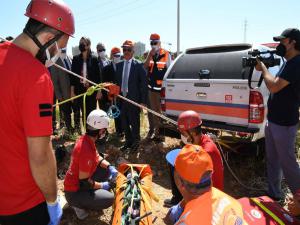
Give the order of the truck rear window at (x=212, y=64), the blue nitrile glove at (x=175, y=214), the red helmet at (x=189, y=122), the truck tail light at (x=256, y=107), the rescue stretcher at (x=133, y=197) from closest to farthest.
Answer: the blue nitrile glove at (x=175, y=214) → the rescue stretcher at (x=133, y=197) → the red helmet at (x=189, y=122) → the truck tail light at (x=256, y=107) → the truck rear window at (x=212, y=64)

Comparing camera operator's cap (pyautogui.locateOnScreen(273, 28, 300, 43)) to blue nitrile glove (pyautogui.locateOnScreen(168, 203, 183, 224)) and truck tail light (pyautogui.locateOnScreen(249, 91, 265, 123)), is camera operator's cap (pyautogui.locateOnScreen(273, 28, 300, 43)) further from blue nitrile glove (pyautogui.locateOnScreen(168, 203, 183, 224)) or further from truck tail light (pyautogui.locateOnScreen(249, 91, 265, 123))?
blue nitrile glove (pyautogui.locateOnScreen(168, 203, 183, 224))

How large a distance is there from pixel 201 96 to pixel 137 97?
1.64 metres

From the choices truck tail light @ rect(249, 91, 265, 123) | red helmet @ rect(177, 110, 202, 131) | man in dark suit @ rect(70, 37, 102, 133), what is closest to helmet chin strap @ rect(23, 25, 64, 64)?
red helmet @ rect(177, 110, 202, 131)

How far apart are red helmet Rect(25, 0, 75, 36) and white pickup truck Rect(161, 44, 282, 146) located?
293cm

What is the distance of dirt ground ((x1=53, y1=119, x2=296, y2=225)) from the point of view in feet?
12.5

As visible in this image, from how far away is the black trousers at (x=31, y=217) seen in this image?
6.24 ft

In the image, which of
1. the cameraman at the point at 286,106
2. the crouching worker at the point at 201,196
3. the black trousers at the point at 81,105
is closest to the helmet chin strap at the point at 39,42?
the crouching worker at the point at 201,196

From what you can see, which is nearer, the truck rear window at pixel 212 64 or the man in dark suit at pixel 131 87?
the truck rear window at pixel 212 64

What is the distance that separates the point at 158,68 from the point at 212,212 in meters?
5.33

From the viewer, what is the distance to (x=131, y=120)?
6039mm

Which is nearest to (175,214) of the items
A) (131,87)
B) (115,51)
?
(131,87)

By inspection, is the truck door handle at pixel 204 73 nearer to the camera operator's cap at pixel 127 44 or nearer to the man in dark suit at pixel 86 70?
the camera operator's cap at pixel 127 44

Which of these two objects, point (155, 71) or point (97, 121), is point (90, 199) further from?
point (155, 71)

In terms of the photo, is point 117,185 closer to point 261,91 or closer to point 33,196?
point 33,196
